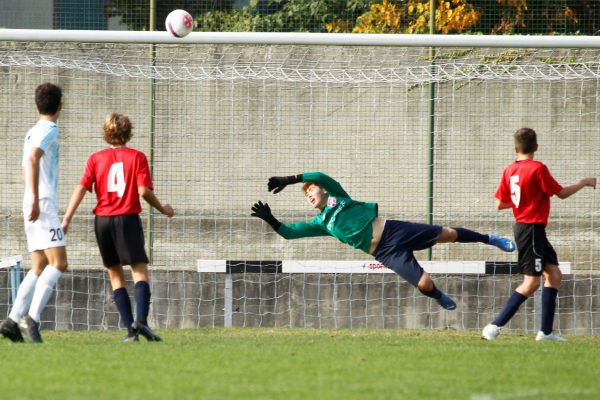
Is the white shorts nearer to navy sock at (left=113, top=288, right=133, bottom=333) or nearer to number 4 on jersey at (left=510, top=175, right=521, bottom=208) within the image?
navy sock at (left=113, top=288, right=133, bottom=333)

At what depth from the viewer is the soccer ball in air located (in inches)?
439

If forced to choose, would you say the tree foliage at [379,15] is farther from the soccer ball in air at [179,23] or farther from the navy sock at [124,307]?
the navy sock at [124,307]

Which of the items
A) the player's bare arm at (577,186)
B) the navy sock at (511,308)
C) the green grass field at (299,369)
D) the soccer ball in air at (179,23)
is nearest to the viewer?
the green grass field at (299,369)

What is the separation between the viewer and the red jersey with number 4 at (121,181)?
9414mm

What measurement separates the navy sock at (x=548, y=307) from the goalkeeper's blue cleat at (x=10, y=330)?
442cm

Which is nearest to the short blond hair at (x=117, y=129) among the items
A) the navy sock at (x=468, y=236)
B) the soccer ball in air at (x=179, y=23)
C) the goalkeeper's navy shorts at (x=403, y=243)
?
the soccer ball in air at (x=179, y=23)

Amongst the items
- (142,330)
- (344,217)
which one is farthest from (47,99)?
(344,217)

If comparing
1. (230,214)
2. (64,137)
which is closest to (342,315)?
(230,214)

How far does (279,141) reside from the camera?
1358cm

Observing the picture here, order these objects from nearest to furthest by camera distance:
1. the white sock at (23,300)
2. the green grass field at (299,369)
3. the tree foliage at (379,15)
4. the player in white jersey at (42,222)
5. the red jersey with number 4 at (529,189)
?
the green grass field at (299,369), the player in white jersey at (42,222), the white sock at (23,300), the red jersey with number 4 at (529,189), the tree foliage at (379,15)

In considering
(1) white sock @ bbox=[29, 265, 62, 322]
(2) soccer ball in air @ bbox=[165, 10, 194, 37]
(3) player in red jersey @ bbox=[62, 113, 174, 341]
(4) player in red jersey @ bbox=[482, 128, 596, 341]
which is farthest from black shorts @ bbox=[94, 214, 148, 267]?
(4) player in red jersey @ bbox=[482, 128, 596, 341]

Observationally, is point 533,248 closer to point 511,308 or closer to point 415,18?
point 511,308

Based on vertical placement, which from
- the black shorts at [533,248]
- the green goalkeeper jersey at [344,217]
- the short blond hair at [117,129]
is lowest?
the black shorts at [533,248]

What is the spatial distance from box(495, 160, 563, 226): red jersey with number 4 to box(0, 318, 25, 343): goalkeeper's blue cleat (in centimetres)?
420
